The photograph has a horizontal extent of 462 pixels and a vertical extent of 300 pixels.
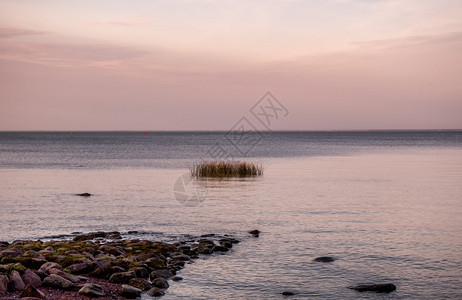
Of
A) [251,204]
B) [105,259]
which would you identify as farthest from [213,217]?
[105,259]

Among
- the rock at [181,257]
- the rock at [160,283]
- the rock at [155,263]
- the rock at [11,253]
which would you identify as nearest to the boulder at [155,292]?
the rock at [160,283]

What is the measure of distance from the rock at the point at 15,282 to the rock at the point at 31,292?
558mm

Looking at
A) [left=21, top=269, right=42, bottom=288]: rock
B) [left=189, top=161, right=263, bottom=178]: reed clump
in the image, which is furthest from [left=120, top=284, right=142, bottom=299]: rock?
[left=189, top=161, right=263, bottom=178]: reed clump

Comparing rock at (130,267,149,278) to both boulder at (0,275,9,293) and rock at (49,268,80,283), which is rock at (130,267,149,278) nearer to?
rock at (49,268,80,283)

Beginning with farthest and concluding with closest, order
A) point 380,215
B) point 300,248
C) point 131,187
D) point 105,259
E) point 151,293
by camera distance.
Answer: point 131,187 → point 380,215 → point 300,248 → point 105,259 → point 151,293

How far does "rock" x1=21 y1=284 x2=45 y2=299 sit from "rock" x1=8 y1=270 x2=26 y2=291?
558 millimetres

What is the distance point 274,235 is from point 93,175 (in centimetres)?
3824

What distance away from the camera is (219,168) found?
54.3m

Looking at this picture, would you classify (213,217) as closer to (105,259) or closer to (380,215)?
(380,215)

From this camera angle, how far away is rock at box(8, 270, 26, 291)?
13.8 m

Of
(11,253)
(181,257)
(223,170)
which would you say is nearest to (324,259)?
(181,257)

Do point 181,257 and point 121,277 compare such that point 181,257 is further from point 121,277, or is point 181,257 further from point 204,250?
point 121,277

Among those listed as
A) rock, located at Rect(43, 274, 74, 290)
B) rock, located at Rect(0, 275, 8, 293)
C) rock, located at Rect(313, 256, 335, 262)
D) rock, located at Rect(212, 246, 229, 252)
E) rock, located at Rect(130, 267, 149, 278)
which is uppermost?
rock, located at Rect(0, 275, 8, 293)

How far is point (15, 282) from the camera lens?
13.9m
